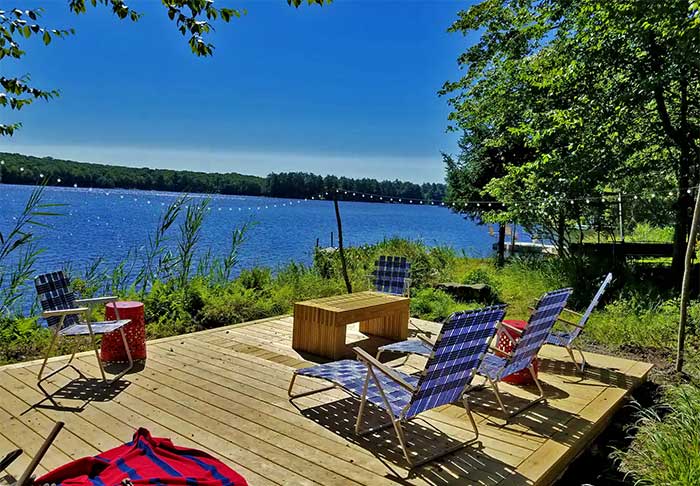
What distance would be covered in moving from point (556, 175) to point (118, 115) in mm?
23736

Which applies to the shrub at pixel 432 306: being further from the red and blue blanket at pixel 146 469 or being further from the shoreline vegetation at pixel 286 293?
the red and blue blanket at pixel 146 469

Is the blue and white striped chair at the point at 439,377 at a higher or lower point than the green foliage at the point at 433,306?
higher

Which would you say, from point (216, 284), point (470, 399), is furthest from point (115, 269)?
point (470, 399)

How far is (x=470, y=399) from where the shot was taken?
3.75 metres

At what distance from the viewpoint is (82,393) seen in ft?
11.7

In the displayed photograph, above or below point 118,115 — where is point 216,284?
below

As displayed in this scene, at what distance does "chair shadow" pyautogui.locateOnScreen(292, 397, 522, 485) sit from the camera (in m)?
2.59

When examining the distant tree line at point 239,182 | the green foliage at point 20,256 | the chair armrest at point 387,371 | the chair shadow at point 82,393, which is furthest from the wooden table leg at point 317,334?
the distant tree line at point 239,182

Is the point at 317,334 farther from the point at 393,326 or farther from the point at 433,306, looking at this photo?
the point at 433,306

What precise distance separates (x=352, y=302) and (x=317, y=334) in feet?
1.77

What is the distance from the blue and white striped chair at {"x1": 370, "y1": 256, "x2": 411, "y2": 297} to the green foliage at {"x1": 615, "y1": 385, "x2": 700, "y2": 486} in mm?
3018

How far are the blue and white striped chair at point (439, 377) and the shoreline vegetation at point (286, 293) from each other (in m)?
1.10

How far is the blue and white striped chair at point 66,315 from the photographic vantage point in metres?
3.71

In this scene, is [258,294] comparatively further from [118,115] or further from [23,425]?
[118,115]
